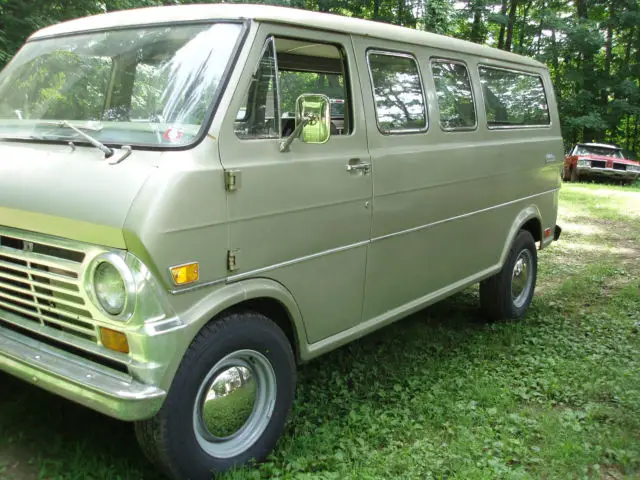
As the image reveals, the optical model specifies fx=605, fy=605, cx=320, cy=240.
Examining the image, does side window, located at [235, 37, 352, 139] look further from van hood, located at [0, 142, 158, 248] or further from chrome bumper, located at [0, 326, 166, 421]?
chrome bumper, located at [0, 326, 166, 421]

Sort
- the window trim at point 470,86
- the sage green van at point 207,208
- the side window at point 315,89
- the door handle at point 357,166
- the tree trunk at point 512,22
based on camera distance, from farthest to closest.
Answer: the tree trunk at point 512,22 → the window trim at point 470,86 → the door handle at point 357,166 → the side window at point 315,89 → the sage green van at point 207,208

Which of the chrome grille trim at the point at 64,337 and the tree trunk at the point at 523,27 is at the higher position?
the tree trunk at the point at 523,27

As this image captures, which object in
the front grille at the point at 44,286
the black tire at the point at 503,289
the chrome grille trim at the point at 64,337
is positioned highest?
the front grille at the point at 44,286

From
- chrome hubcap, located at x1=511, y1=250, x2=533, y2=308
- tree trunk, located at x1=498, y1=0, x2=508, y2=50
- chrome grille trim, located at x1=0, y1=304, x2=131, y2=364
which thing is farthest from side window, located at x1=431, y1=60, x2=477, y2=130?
tree trunk, located at x1=498, y1=0, x2=508, y2=50

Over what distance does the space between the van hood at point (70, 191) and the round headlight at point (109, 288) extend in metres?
0.11

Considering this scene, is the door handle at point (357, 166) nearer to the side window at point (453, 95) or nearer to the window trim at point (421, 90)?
the window trim at point (421, 90)

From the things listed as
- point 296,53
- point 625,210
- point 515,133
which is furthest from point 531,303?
point 625,210

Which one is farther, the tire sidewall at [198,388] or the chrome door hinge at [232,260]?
the chrome door hinge at [232,260]

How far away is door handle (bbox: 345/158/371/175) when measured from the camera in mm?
3525

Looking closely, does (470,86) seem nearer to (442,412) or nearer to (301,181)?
(301,181)

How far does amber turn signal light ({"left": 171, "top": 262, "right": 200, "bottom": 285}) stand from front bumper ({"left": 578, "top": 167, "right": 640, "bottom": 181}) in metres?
19.2

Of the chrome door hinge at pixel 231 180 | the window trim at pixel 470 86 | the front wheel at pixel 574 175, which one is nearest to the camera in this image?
the chrome door hinge at pixel 231 180

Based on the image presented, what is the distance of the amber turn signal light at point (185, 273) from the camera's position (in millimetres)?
2604

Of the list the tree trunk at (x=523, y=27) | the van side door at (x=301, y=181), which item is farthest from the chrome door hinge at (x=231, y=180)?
the tree trunk at (x=523, y=27)
